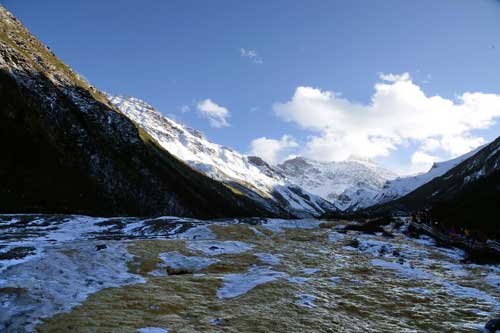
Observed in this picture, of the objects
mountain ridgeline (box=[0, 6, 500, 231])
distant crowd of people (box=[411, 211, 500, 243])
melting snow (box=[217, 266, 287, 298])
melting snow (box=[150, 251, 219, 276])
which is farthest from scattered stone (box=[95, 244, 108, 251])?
mountain ridgeline (box=[0, 6, 500, 231])

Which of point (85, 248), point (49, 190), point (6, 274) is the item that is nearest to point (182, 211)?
point (49, 190)

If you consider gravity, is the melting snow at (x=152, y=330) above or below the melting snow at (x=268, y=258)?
above

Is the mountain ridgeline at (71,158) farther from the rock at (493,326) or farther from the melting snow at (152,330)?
the melting snow at (152,330)

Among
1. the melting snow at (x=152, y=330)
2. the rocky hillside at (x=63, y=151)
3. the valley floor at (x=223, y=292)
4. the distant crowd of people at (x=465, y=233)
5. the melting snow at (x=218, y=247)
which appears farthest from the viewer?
the rocky hillside at (x=63, y=151)

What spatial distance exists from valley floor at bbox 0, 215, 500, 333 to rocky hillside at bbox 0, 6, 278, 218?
201 feet

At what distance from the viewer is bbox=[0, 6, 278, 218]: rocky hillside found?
3278 inches

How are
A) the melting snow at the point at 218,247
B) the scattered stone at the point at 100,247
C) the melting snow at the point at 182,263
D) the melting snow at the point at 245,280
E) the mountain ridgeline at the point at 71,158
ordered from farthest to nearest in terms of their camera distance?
the mountain ridgeline at the point at 71,158 → the melting snow at the point at 218,247 → the scattered stone at the point at 100,247 → the melting snow at the point at 182,263 → the melting snow at the point at 245,280

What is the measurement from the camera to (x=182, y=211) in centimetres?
12638

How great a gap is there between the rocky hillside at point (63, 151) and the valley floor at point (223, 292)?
61.3m

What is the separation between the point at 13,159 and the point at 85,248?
72038 mm

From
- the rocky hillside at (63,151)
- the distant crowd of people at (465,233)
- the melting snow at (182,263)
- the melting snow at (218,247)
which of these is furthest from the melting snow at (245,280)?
the rocky hillside at (63,151)

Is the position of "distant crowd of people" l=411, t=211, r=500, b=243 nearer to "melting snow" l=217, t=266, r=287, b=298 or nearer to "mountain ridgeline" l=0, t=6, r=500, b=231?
"mountain ridgeline" l=0, t=6, r=500, b=231

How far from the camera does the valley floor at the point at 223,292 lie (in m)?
14.5

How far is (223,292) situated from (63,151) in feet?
309
